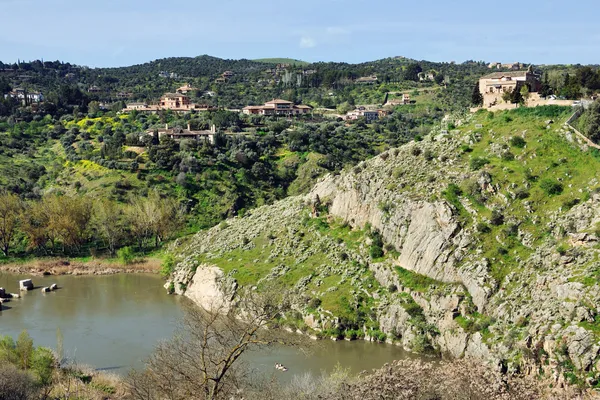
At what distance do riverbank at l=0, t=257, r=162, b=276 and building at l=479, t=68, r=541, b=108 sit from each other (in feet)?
135

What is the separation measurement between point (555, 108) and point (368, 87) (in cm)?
9577

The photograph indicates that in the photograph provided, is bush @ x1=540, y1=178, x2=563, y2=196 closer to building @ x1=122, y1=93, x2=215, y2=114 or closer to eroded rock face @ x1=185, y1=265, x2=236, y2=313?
eroded rock face @ x1=185, y1=265, x2=236, y2=313

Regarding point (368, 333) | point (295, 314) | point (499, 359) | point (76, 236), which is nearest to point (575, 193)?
point (499, 359)

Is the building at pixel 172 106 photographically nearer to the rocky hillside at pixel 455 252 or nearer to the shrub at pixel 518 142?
the rocky hillside at pixel 455 252

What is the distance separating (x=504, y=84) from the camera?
65500 millimetres

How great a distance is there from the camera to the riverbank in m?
70.7

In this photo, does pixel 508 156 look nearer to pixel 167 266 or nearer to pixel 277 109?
pixel 167 266

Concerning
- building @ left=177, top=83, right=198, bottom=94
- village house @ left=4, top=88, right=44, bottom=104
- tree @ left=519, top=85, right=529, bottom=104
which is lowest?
tree @ left=519, top=85, right=529, bottom=104

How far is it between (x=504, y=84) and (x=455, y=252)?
2634 centimetres

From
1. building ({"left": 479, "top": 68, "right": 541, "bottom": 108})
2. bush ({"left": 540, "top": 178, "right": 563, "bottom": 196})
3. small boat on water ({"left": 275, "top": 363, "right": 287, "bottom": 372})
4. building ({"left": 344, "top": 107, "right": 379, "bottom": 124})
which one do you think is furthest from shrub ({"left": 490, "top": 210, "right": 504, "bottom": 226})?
building ({"left": 344, "top": 107, "right": 379, "bottom": 124})

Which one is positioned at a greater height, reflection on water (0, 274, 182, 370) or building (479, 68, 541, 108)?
building (479, 68, 541, 108)

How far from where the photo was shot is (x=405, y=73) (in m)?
158

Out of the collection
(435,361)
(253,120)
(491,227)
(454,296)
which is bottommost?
(435,361)

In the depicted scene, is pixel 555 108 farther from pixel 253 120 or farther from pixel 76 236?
pixel 253 120
